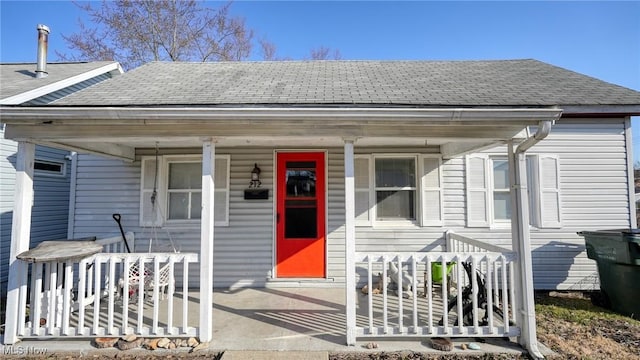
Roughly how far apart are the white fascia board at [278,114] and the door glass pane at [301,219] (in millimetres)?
2311

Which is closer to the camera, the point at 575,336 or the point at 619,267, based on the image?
the point at 575,336

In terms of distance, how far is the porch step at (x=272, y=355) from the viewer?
286cm

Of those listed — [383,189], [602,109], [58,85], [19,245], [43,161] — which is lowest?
[19,245]

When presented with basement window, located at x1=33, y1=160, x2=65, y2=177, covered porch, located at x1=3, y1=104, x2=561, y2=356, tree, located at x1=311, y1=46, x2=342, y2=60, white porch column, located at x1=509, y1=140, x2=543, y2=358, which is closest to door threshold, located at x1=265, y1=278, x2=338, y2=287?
covered porch, located at x1=3, y1=104, x2=561, y2=356

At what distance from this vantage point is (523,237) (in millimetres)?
3246

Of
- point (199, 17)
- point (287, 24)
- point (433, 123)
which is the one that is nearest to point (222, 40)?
point (199, 17)

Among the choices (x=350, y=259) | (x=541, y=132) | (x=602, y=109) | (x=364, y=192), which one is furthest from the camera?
(x=364, y=192)

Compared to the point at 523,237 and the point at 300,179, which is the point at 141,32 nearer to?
the point at 300,179

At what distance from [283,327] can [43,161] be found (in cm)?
628

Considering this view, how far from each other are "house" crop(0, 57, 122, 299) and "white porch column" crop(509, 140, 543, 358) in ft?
22.6

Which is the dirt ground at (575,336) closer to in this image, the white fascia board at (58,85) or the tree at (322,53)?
the white fascia board at (58,85)

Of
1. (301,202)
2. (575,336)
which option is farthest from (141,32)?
(575,336)

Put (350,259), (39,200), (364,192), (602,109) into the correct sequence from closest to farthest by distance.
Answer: (350,259) < (602,109) < (364,192) < (39,200)
